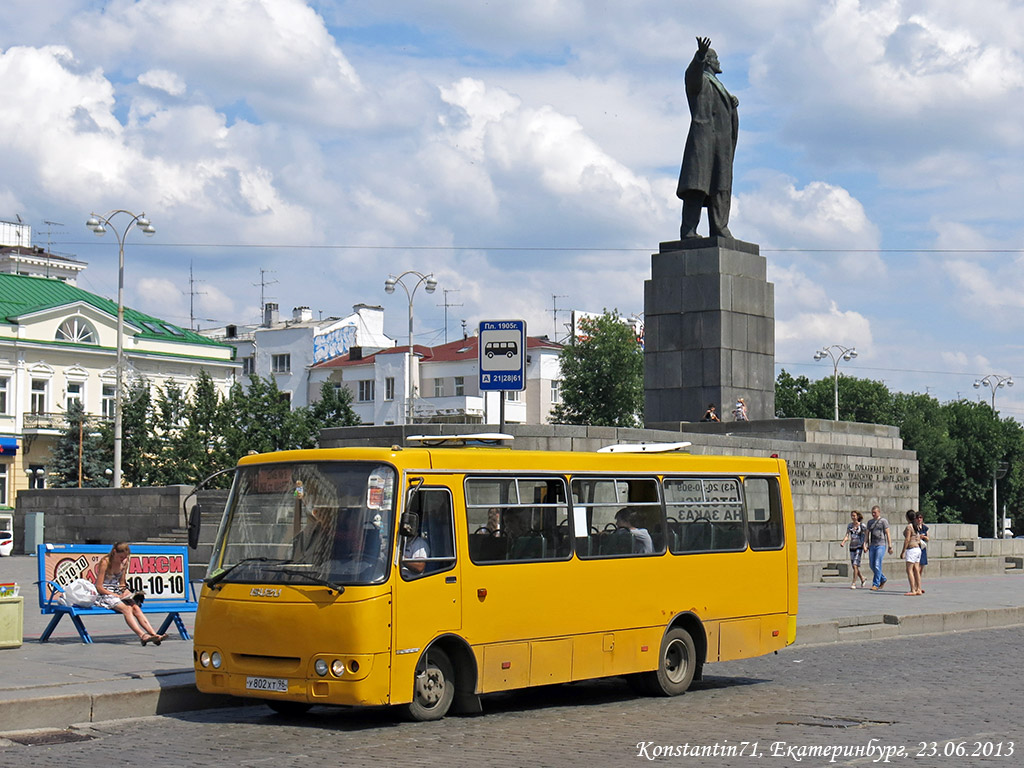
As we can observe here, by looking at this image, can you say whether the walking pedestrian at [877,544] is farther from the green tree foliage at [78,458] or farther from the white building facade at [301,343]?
the white building facade at [301,343]

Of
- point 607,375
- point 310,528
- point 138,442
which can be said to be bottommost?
point 310,528

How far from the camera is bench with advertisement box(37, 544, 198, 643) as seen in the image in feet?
51.0

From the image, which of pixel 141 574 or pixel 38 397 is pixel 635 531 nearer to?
pixel 141 574

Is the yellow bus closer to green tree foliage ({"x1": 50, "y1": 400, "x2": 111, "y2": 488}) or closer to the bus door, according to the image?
the bus door

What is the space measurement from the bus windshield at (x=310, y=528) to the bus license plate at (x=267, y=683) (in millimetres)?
738

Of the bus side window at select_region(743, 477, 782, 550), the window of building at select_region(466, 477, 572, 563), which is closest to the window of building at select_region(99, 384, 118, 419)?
the bus side window at select_region(743, 477, 782, 550)

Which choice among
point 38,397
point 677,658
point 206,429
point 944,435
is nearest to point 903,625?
point 677,658

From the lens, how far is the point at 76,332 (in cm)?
7244

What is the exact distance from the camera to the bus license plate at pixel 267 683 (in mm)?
10812

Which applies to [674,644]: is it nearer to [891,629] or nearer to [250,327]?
[891,629]

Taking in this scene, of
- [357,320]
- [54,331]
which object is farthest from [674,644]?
[357,320]

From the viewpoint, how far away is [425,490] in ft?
36.7

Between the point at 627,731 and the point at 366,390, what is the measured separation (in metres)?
91.7

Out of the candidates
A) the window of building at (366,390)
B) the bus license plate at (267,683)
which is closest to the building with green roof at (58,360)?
the window of building at (366,390)
